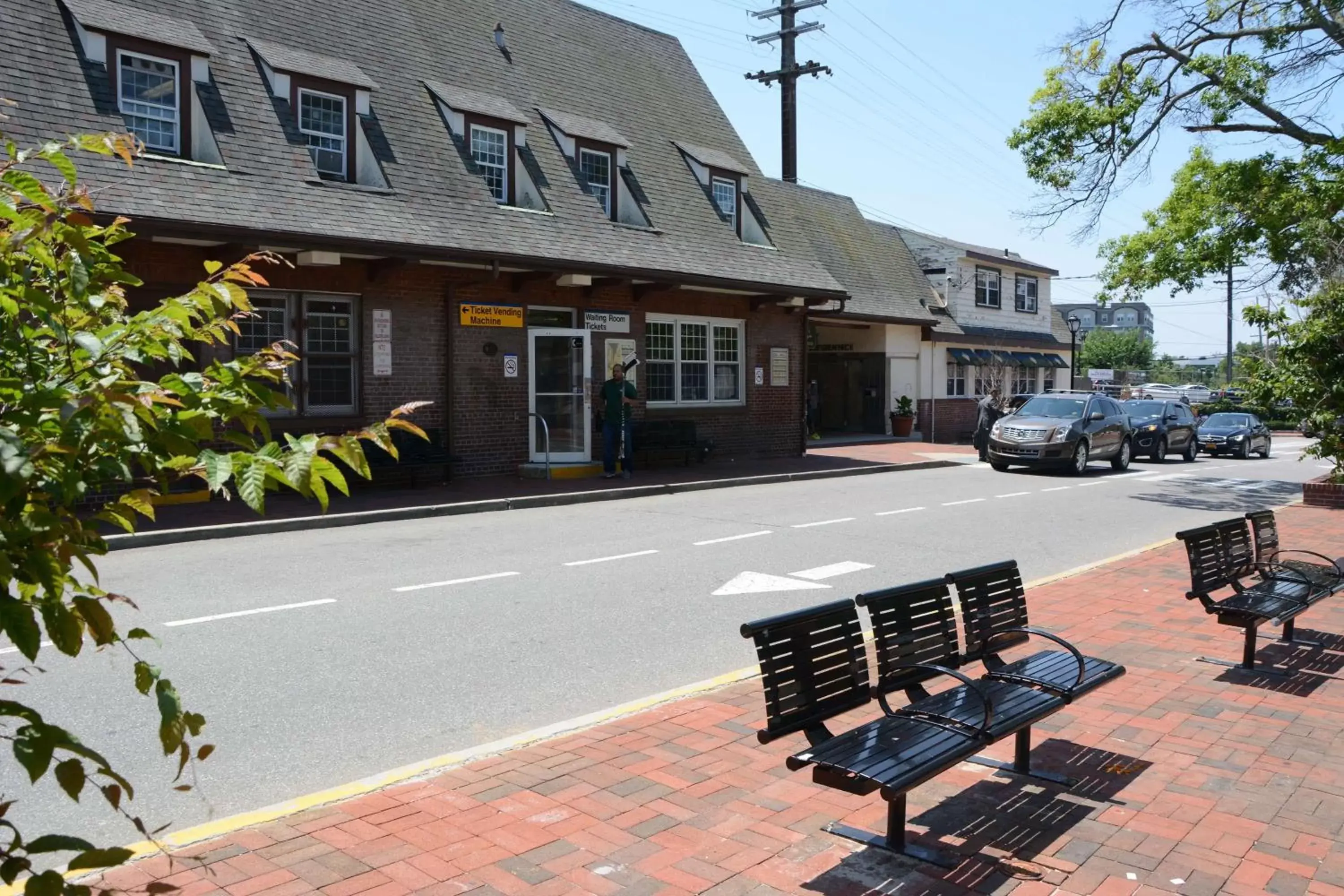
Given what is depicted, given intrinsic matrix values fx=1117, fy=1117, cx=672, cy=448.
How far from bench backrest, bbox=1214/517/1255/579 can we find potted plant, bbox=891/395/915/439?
87.3 feet

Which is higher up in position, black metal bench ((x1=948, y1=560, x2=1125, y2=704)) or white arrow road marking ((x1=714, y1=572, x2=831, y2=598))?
black metal bench ((x1=948, y1=560, x2=1125, y2=704))

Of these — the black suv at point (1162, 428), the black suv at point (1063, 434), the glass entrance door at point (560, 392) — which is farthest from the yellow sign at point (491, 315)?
the black suv at point (1162, 428)

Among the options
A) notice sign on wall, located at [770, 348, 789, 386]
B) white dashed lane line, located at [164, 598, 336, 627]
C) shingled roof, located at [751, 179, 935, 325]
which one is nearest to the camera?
white dashed lane line, located at [164, 598, 336, 627]

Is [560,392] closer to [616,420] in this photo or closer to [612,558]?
[616,420]

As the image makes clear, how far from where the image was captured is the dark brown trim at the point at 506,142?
1933cm

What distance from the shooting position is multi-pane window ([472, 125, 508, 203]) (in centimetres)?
1948

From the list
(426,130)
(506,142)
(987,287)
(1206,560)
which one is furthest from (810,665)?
(987,287)

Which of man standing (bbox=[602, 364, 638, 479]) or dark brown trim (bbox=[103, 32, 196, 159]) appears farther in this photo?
man standing (bbox=[602, 364, 638, 479])

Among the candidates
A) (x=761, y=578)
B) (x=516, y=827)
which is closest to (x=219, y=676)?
(x=516, y=827)

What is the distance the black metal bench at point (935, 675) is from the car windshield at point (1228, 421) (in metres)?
32.1

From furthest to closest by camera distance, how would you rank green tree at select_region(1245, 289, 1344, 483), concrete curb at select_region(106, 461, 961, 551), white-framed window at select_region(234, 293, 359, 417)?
white-framed window at select_region(234, 293, 359, 417) < concrete curb at select_region(106, 461, 961, 551) < green tree at select_region(1245, 289, 1344, 483)

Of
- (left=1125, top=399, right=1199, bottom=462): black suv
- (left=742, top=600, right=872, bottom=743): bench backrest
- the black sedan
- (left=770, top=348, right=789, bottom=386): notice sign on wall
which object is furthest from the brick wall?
(left=742, top=600, right=872, bottom=743): bench backrest

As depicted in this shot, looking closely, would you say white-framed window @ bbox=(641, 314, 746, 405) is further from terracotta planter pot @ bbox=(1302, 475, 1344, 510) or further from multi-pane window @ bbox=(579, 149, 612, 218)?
terracotta planter pot @ bbox=(1302, 475, 1344, 510)

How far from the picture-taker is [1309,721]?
234 inches
